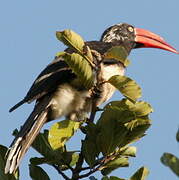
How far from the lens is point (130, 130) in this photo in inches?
120

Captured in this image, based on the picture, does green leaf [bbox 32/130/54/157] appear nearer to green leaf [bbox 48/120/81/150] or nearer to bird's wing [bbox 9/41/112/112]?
green leaf [bbox 48/120/81/150]

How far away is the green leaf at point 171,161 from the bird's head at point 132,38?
411cm

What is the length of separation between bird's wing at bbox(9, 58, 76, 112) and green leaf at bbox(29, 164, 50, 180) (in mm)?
1133

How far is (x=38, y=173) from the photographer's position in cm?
288

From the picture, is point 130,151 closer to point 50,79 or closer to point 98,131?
point 98,131

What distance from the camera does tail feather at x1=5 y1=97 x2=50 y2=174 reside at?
311 centimetres

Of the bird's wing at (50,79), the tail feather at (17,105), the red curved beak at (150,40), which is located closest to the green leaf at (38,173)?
the tail feather at (17,105)

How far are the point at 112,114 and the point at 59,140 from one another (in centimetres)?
35

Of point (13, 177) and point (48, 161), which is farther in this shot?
point (48, 161)

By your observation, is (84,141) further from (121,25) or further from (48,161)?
(121,25)

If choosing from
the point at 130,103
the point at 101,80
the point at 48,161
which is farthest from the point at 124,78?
the point at 48,161

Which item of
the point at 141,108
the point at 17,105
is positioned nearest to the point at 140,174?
the point at 141,108

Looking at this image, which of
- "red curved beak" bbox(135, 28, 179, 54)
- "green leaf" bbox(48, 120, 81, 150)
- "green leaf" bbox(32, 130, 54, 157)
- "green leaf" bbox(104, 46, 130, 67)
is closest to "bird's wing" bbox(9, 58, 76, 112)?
"green leaf" bbox(32, 130, 54, 157)

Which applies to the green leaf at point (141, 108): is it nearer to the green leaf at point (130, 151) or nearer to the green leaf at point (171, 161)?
the green leaf at point (130, 151)
